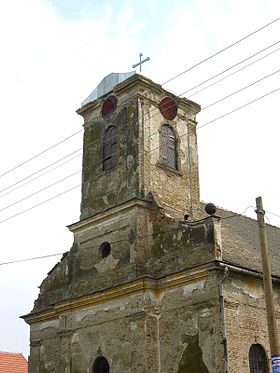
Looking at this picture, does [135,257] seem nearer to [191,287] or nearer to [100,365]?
[191,287]

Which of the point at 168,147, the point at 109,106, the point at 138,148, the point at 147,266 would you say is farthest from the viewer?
the point at 109,106

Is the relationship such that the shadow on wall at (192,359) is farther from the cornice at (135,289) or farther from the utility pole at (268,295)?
the utility pole at (268,295)

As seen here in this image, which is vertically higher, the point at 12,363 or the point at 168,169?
the point at 168,169

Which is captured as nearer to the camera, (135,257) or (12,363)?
(135,257)

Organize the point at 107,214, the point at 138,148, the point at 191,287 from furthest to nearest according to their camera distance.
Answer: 1. the point at 138,148
2. the point at 107,214
3. the point at 191,287

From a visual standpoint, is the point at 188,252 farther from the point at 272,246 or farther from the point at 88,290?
the point at 272,246

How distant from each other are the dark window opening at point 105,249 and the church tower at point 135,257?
0.04m

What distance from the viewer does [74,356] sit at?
736 inches

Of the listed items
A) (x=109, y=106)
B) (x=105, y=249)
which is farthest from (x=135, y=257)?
(x=109, y=106)

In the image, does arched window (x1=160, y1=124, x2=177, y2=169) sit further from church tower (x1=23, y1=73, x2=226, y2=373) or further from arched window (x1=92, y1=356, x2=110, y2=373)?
arched window (x1=92, y1=356, x2=110, y2=373)

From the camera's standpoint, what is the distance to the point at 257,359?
15.8 m

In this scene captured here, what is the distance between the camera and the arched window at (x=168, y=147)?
2045 centimetres

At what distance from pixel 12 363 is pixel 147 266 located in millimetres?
17090

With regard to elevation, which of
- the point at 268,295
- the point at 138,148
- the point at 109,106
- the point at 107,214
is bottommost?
the point at 268,295
